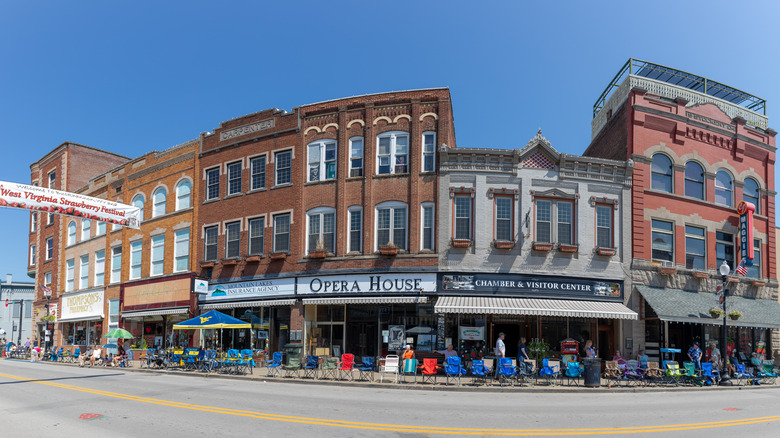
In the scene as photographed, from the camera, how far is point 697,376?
22.2 metres

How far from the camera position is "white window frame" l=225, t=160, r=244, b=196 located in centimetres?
3116

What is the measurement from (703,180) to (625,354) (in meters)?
9.99

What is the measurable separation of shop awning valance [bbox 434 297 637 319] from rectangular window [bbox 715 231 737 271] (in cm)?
698

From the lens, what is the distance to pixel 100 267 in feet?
133

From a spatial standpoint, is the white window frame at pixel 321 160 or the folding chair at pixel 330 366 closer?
the folding chair at pixel 330 366

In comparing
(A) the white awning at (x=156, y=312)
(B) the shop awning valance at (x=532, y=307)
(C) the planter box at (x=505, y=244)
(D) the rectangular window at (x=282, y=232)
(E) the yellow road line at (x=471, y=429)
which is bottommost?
(E) the yellow road line at (x=471, y=429)

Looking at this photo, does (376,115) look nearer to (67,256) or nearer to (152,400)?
(152,400)

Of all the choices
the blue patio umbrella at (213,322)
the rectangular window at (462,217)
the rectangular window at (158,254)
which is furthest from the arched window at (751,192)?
the rectangular window at (158,254)

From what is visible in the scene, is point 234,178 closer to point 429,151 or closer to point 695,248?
point 429,151

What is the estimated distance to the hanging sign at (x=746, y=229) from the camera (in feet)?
91.7

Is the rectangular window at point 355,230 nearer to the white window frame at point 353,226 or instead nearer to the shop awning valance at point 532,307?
the white window frame at point 353,226

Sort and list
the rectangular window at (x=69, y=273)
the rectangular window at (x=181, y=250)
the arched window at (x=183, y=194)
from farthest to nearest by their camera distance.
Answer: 1. the rectangular window at (x=69, y=273)
2. the arched window at (x=183, y=194)
3. the rectangular window at (x=181, y=250)

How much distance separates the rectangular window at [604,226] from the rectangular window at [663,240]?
2437 mm

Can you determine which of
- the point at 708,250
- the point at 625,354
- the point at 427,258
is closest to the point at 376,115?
the point at 427,258
